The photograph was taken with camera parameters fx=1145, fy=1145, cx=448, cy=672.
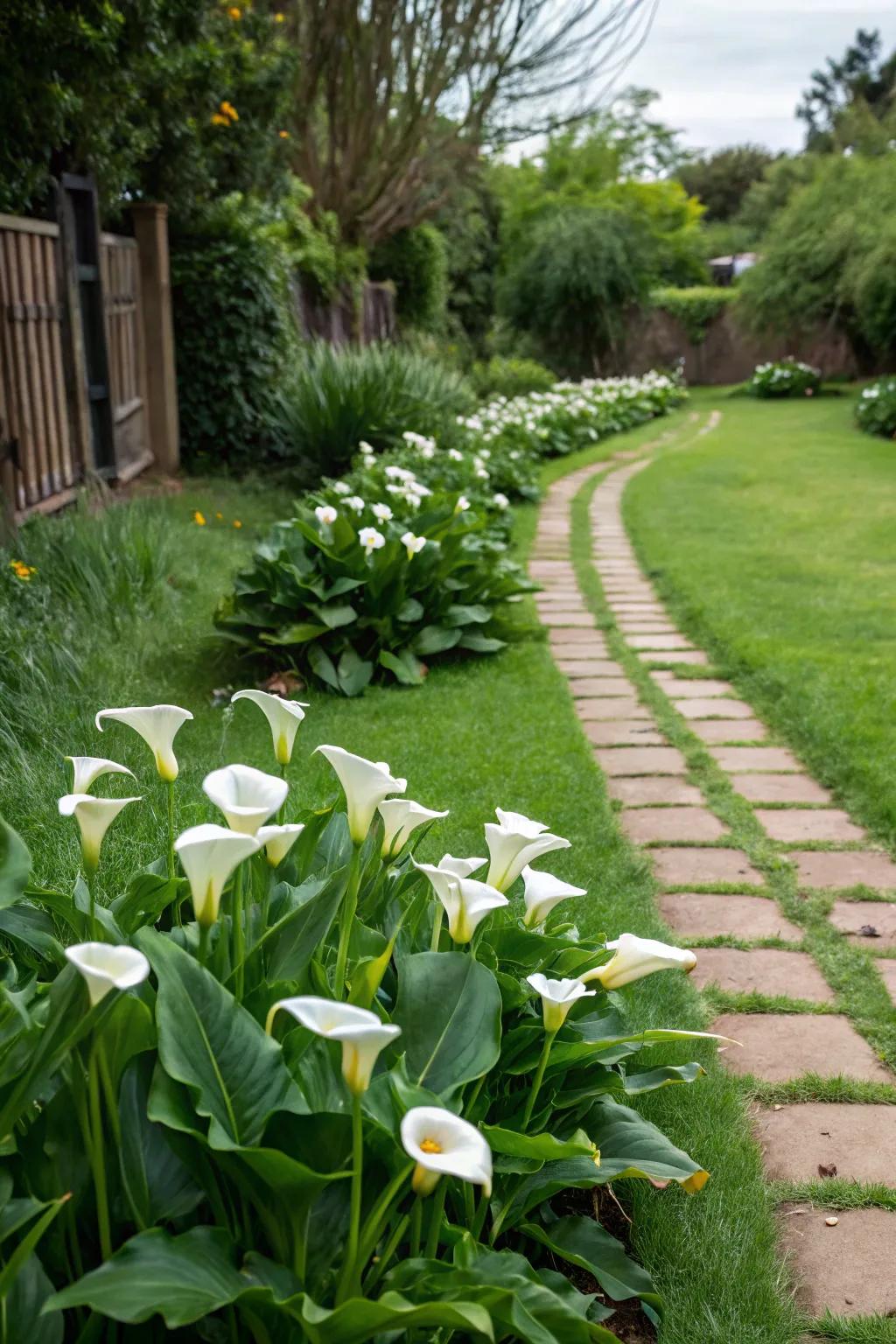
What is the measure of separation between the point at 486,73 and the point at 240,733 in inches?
550

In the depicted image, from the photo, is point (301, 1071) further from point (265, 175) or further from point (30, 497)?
point (265, 175)

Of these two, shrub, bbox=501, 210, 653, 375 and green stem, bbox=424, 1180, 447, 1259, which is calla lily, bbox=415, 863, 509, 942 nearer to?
green stem, bbox=424, 1180, 447, 1259

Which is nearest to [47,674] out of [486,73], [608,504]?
[608,504]

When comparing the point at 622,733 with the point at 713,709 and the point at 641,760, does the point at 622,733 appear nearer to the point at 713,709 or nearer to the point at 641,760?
the point at 641,760

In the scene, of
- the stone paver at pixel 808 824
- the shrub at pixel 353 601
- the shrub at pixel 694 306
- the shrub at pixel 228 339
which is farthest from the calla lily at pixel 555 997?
the shrub at pixel 694 306

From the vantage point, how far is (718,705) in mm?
4781

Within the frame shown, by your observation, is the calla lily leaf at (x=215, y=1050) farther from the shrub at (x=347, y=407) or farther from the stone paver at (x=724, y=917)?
the shrub at (x=347, y=407)

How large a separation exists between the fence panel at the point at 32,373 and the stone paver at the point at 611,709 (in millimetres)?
3095

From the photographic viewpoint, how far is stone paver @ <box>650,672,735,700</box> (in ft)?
16.1

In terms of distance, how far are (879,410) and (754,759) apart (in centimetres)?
1236

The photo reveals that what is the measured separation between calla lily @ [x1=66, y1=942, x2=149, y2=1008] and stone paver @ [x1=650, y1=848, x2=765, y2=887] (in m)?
2.20

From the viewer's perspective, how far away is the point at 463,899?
1567 mm

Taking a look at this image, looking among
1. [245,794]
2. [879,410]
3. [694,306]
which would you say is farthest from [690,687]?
[694,306]

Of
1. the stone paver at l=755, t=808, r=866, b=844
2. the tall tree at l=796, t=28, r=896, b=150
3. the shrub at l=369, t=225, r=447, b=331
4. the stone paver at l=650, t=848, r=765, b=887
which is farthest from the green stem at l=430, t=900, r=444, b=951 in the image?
the tall tree at l=796, t=28, r=896, b=150
